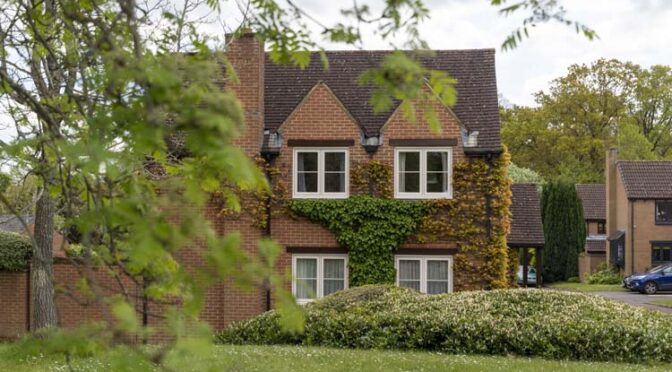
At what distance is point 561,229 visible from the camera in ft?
173

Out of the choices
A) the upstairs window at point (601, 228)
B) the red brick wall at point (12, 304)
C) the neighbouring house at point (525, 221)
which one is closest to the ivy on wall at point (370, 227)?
the neighbouring house at point (525, 221)

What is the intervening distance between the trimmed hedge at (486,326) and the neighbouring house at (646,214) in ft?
109

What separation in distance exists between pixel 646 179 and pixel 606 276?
6.51 metres

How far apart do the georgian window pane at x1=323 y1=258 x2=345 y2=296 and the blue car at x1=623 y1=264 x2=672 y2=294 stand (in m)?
26.0

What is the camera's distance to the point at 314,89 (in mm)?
22859

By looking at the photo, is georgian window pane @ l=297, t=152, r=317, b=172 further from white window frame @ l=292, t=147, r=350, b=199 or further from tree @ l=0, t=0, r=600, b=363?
tree @ l=0, t=0, r=600, b=363

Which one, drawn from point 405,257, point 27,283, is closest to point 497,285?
point 405,257

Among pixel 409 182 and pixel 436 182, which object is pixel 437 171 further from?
pixel 409 182

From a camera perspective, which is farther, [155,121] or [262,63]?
[262,63]

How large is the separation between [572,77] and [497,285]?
49568 millimetres

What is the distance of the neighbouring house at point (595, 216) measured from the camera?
5894 centimetres

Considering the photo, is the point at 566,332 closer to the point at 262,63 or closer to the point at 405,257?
the point at 405,257

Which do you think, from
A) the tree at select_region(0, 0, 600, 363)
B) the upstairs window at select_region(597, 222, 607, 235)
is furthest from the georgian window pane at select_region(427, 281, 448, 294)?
the upstairs window at select_region(597, 222, 607, 235)

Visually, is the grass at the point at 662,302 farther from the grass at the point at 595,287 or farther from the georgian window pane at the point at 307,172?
the georgian window pane at the point at 307,172
